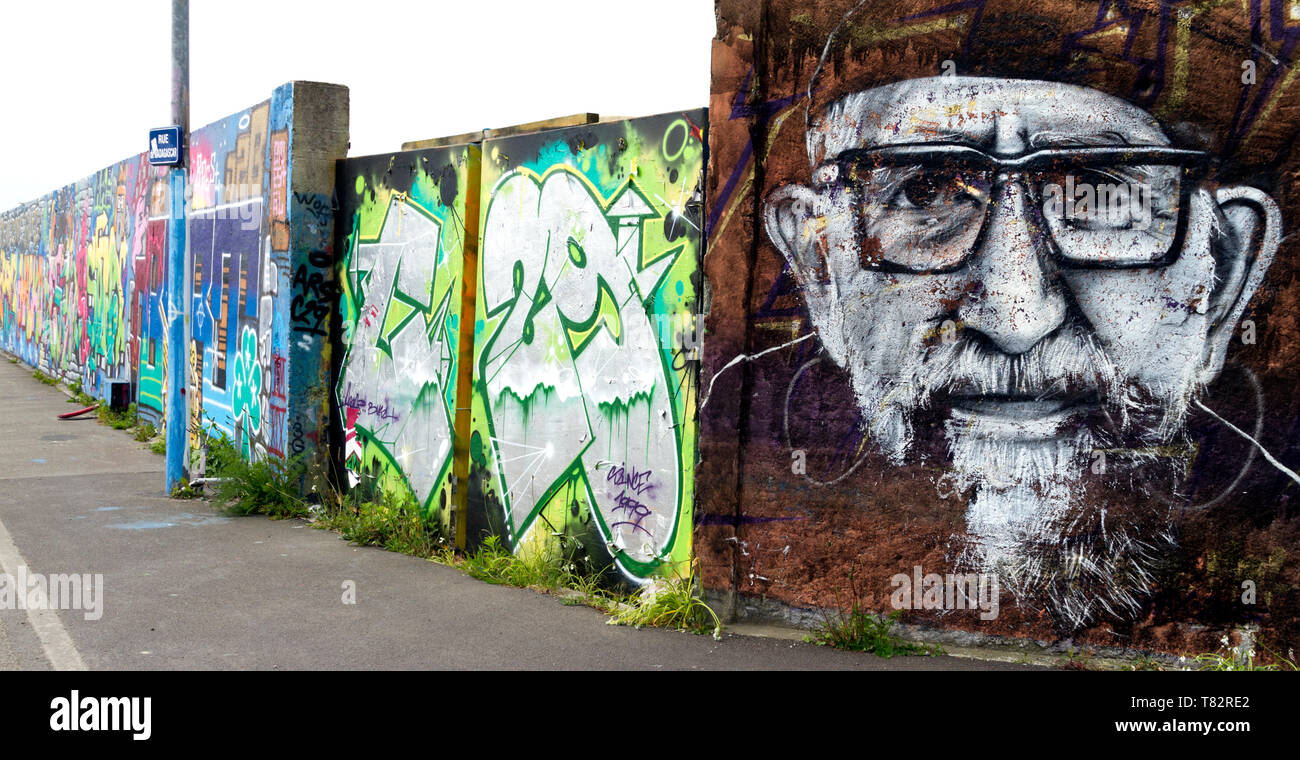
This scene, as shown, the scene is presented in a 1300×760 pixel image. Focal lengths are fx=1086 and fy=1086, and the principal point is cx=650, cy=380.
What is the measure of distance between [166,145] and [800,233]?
6.26 metres

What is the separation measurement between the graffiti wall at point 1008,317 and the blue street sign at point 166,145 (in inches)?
219

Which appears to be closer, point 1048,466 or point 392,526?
point 1048,466

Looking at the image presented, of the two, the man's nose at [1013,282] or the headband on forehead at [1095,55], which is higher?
the headband on forehead at [1095,55]

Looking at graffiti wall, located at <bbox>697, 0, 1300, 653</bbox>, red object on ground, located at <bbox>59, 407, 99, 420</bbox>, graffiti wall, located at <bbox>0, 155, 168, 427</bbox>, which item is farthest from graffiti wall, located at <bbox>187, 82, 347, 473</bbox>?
red object on ground, located at <bbox>59, 407, 99, 420</bbox>

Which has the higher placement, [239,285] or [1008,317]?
[239,285]

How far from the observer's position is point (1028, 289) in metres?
5.21

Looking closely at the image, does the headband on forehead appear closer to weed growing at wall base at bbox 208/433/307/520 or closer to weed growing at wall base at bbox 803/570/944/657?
weed growing at wall base at bbox 803/570/944/657

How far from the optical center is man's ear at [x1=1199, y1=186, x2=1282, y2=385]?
15.6ft

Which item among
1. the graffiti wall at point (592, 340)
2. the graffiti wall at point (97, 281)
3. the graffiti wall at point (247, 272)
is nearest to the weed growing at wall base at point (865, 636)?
the graffiti wall at point (592, 340)

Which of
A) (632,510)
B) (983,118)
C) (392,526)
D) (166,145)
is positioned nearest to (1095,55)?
(983,118)

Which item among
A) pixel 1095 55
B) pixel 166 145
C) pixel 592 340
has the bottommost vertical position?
pixel 592 340

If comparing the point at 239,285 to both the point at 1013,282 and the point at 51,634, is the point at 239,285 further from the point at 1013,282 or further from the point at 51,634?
the point at 1013,282

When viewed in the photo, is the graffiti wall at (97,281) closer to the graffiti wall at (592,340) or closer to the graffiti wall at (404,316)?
the graffiti wall at (404,316)

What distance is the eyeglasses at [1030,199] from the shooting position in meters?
4.96
